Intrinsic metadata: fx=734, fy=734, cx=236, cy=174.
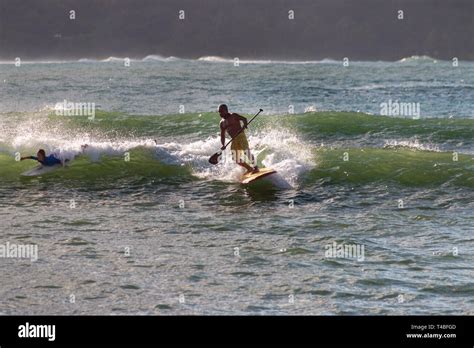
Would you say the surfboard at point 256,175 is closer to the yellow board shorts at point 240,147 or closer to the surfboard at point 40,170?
the yellow board shorts at point 240,147

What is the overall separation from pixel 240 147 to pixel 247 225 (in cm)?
462

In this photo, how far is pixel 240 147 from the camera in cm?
1809

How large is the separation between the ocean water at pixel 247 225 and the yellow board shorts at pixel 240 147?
21.0 inches

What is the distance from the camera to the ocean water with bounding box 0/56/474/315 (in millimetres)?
9570

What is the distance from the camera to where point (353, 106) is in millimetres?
41000

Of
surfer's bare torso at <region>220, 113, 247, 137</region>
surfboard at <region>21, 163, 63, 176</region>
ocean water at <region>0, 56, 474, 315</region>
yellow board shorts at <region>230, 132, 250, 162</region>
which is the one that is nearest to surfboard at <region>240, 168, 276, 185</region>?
ocean water at <region>0, 56, 474, 315</region>

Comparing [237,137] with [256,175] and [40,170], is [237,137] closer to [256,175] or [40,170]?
[256,175]

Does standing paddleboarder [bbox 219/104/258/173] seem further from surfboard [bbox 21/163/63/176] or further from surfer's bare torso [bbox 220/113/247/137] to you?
surfboard [bbox 21/163/63/176]

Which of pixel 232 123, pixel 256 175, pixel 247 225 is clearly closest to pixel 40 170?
pixel 232 123

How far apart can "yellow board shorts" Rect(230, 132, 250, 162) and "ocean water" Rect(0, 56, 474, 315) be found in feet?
1.75

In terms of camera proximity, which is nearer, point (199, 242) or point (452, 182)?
point (199, 242)
